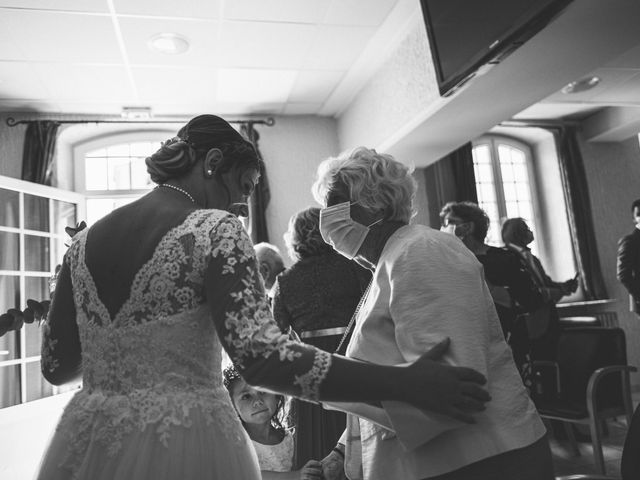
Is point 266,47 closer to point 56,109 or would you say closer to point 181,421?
point 56,109

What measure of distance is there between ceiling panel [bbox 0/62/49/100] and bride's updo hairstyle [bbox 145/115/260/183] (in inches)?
157

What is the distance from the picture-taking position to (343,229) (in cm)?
132

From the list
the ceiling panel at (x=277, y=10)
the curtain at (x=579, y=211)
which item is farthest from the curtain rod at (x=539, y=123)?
the ceiling panel at (x=277, y=10)

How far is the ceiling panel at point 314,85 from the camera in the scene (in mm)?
4824

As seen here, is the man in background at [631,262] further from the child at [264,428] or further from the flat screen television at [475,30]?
the child at [264,428]

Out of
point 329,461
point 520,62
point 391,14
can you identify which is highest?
point 391,14

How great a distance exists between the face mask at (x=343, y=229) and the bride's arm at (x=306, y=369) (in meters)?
0.50

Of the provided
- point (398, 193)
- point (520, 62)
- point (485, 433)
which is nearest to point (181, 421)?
point (485, 433)

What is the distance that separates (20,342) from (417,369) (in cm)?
451

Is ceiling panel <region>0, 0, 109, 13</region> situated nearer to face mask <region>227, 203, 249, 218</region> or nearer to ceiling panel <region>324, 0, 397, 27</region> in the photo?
ceiling panel <region>324, 0, 397, 27</region>

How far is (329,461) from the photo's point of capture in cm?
138

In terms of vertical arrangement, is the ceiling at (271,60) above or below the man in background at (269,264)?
above

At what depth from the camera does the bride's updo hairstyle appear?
1.02 metres

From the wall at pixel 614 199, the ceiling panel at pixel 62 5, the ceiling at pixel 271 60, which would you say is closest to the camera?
the ceiling at pixel 271 60
